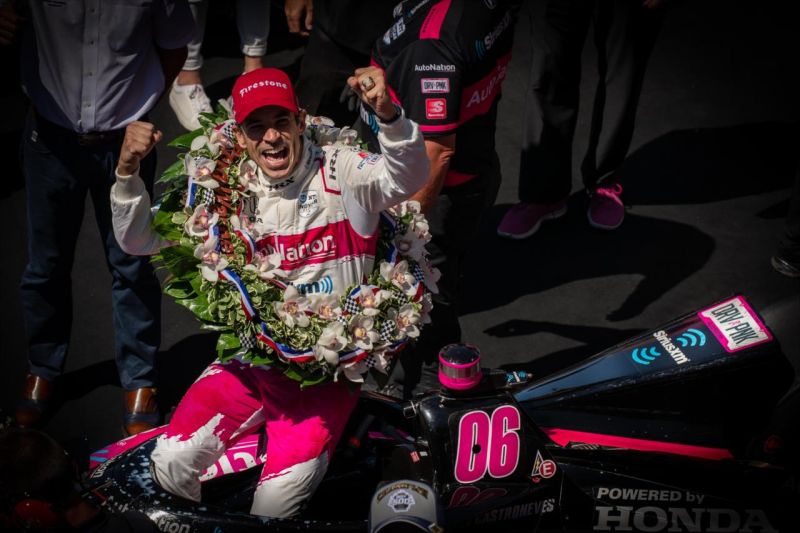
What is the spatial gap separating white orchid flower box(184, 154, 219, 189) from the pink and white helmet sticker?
208 centimetres

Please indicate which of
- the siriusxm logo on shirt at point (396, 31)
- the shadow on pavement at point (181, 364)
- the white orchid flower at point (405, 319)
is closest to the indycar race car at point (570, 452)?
the white orchid flower at point (405, 319)

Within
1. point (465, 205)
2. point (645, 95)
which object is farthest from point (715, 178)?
point (465, 205)

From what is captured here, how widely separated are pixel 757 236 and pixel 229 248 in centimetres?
416

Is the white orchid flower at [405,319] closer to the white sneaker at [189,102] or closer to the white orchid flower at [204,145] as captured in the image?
the white orchid flower at [204,145]

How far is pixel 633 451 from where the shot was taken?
3693 mm

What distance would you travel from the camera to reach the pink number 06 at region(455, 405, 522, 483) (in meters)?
3.52

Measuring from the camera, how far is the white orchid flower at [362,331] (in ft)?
12.3

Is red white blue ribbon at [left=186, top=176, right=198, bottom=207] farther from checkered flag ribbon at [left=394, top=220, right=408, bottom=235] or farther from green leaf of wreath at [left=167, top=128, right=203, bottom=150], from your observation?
checkered flag ribbon at [left=394, top=220, right=408, bottom=235]

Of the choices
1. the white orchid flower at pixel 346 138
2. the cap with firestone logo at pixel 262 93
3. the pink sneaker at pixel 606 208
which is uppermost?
the cap with firestone logo at pixel 262 93

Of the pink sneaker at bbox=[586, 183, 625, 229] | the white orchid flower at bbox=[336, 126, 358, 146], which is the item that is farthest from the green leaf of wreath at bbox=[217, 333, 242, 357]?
the pink sneaker at bbox=[586, 183, 625, 229]

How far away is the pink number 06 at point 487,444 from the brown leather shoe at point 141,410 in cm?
217

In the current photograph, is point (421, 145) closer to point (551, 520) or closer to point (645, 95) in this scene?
point (551, 520)

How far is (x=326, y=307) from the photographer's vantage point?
377cm

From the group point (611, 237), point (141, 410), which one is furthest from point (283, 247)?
point (611, 237)
